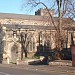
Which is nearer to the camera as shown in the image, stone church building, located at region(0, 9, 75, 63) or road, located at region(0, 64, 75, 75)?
road, located at region(0, 64, 75, 75)

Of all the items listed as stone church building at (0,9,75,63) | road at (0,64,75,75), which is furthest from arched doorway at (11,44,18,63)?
road at (0,64,75,75)

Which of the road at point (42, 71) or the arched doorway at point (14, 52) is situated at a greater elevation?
the arched doorway at point (14, 52)

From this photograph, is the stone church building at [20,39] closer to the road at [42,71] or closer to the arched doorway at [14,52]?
the arched doorway at [14,52]

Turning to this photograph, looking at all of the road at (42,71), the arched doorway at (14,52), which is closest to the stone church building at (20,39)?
the arched doorway at (14,52)

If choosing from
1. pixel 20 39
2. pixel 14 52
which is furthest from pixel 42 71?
pixel 20 39

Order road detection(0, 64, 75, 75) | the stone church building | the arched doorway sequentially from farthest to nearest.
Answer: the stone church building → the arched doorway → road detection(0, 64, 75, 75)

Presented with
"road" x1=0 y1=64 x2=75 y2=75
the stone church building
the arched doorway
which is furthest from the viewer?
the stone church building

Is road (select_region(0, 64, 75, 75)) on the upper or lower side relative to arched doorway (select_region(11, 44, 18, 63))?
lower

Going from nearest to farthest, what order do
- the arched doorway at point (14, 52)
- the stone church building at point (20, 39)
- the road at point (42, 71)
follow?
the road at point (42, 71)
the arched doorway at point (14, 52)
the stone church building at point (20, 39)

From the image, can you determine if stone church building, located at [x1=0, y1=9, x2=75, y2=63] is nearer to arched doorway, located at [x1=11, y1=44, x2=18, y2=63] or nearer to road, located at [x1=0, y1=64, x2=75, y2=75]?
arched doorway, located at [x1=11, y1=44, x2=18, y2=63]

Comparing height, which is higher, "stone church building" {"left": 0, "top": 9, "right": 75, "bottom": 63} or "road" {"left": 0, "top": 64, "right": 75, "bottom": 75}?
"stone church building" {"left": 0, "top": 9, "right": 75, "bottom": 63}

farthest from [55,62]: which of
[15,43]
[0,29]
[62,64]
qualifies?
[0,29]

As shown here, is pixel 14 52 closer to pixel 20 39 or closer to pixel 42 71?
pixel 20 39

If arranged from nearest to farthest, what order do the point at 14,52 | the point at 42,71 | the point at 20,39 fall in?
the point at 42,71, the point at 14,52, the point at 20,39
